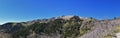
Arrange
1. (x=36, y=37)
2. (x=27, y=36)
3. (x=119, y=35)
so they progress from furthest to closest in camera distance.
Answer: (x=27, y=36)
(x=36, y=37)
(x=119, y=35)

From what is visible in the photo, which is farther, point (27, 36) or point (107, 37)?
point (27, 36)

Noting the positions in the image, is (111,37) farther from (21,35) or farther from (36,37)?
(21,35)

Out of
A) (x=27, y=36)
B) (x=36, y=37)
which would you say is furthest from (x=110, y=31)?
(x=27, y=36)

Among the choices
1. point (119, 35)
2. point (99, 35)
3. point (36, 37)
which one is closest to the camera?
point (119, 35)

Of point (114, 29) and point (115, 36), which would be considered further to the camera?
point (114, 29)

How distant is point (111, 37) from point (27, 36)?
533 feet

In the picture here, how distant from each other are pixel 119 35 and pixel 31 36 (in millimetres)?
152263

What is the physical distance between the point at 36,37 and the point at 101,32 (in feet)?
481

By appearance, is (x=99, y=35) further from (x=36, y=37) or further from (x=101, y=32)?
(x=36, y=37)

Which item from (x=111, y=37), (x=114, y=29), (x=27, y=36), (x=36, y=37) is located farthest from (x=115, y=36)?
(x=27, y=36)

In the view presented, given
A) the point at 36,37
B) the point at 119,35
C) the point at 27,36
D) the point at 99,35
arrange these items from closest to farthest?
the point at 119,35 → the point at 99,35 → the point at 36,37 → the point at 27,36

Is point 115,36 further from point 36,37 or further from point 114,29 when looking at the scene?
point 36,37

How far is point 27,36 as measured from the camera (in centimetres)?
17675

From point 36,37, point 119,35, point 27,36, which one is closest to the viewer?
point 119,35
